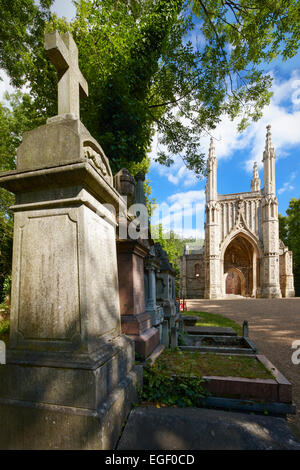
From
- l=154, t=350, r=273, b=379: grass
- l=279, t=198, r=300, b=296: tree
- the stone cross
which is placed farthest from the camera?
l=279, t=198, r=300, b=296: tree

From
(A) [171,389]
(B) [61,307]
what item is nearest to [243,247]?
(A) [171,389]

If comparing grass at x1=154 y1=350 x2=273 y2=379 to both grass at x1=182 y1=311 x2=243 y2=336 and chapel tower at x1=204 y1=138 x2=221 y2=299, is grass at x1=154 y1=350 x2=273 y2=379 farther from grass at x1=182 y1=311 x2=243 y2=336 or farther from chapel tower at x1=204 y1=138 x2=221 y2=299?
chapel tower at x1=204 y1=138 x2=221 y2=299

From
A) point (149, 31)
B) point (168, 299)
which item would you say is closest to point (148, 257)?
point (168, 299)

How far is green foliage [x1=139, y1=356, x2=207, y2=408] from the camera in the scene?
2297 mm

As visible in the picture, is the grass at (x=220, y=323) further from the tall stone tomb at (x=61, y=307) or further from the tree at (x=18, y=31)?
the tree at (x=18, y=31)

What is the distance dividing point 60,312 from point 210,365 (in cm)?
255

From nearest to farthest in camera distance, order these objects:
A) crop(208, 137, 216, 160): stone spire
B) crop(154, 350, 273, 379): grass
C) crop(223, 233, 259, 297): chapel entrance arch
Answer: crop(154, 350, 273, 379): grass → crop(223, 233, 259, 297): chapel entrance arch → crop(208, 137, 216, 160): stone spire

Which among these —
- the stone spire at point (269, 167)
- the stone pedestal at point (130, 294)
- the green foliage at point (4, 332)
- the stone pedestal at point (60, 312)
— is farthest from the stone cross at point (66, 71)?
the stone spire at point (269, 167)

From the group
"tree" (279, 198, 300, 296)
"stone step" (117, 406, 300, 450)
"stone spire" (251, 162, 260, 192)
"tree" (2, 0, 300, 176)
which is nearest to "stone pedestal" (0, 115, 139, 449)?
"stone step" (117, 406, 300, 450)

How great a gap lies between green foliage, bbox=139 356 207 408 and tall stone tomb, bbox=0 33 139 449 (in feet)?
1.10

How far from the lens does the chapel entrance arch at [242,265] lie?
27889 mm

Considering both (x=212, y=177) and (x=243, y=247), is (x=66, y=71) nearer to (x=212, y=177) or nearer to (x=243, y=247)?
(x=212, y=177)

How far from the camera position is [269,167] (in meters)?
27.5

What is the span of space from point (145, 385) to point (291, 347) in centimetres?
588
